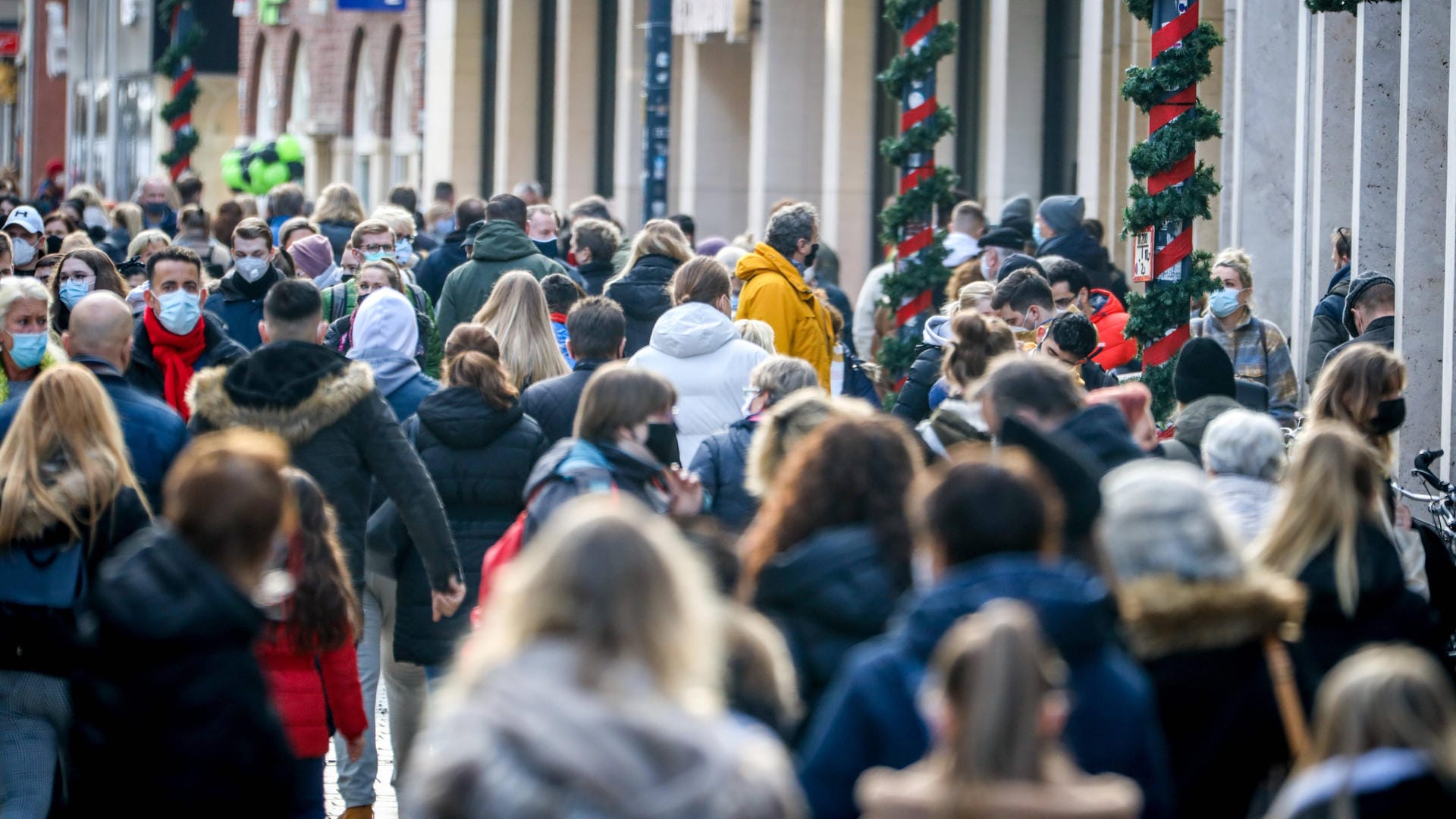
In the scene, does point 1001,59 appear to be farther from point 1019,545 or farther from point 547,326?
point 1019,545

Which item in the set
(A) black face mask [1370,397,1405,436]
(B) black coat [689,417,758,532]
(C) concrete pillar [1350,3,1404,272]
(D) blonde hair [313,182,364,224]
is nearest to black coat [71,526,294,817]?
(B) black coat [689,417,758,532]

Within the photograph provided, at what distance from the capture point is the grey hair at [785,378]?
7555mm

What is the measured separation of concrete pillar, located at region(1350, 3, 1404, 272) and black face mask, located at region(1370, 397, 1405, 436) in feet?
17.3

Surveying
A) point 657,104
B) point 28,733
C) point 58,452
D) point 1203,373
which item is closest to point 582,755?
point 58,452

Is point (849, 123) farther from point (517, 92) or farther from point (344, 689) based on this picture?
point (344, 689)

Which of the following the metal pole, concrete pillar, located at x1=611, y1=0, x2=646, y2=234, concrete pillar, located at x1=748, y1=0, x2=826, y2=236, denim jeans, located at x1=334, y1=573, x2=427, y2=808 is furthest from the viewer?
concrete pillar, located at x1=611, y1=0, x2=646, y2=234

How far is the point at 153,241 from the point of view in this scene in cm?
1256

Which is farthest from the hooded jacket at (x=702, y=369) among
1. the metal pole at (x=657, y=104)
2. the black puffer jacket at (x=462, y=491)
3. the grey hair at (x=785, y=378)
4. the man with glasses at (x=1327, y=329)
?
the metal pole at (x=657, y=104)

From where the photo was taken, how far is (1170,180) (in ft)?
33.9

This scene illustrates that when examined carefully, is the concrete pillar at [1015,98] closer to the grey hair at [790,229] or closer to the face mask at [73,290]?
the grey hair at [790,229]

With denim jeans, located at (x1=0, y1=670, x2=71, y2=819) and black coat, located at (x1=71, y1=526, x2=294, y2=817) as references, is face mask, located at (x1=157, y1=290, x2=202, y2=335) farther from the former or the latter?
black coat, located at (x1=71, y1=526, x2=294, y2=817)

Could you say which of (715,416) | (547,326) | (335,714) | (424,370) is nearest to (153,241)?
(424,370)

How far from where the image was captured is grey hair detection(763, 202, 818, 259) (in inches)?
425

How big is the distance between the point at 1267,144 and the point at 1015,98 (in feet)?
15.8
